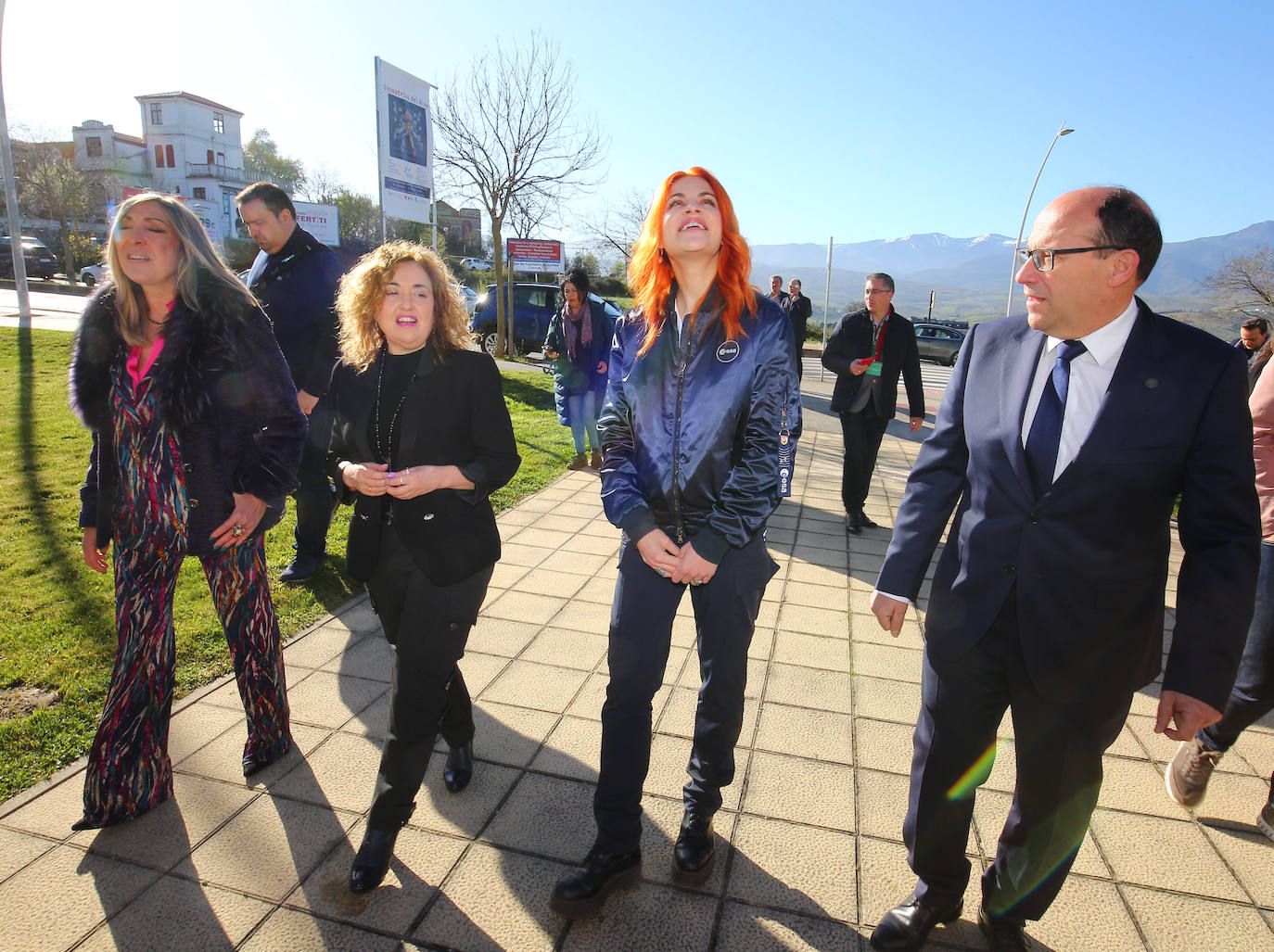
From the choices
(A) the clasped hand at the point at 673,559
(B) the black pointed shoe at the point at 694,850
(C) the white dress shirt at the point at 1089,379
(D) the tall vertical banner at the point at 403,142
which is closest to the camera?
(C) the white dress shirt at the point at 1089,379

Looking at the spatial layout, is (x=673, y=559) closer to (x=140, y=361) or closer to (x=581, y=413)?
(x=140, y=361)

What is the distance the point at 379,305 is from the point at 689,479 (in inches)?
45.0

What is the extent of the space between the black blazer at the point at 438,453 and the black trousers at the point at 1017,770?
143 centimetres

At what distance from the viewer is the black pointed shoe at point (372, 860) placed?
2197 millimetres

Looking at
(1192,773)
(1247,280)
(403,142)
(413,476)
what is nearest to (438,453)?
(413,476)

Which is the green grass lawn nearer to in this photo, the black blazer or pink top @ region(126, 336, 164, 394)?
pink top @ region(126, 336, 164, 394)

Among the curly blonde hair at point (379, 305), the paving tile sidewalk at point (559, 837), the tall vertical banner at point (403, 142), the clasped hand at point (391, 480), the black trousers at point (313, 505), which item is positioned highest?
the tall vertical banner at point (403, 142)

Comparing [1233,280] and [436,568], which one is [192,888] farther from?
[1233,280]

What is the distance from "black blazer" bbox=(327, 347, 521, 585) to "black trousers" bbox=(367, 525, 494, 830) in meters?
0.05

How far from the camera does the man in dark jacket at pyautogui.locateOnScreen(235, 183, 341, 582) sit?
3.97 m

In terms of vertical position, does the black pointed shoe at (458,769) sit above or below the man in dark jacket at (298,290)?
below

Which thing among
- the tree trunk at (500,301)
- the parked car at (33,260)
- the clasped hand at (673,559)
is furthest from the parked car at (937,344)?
the parked car at (33,260)

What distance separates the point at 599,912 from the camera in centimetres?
219

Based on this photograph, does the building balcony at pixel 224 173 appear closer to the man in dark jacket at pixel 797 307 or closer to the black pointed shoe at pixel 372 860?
the man in dark jacket at pixel 797 307
